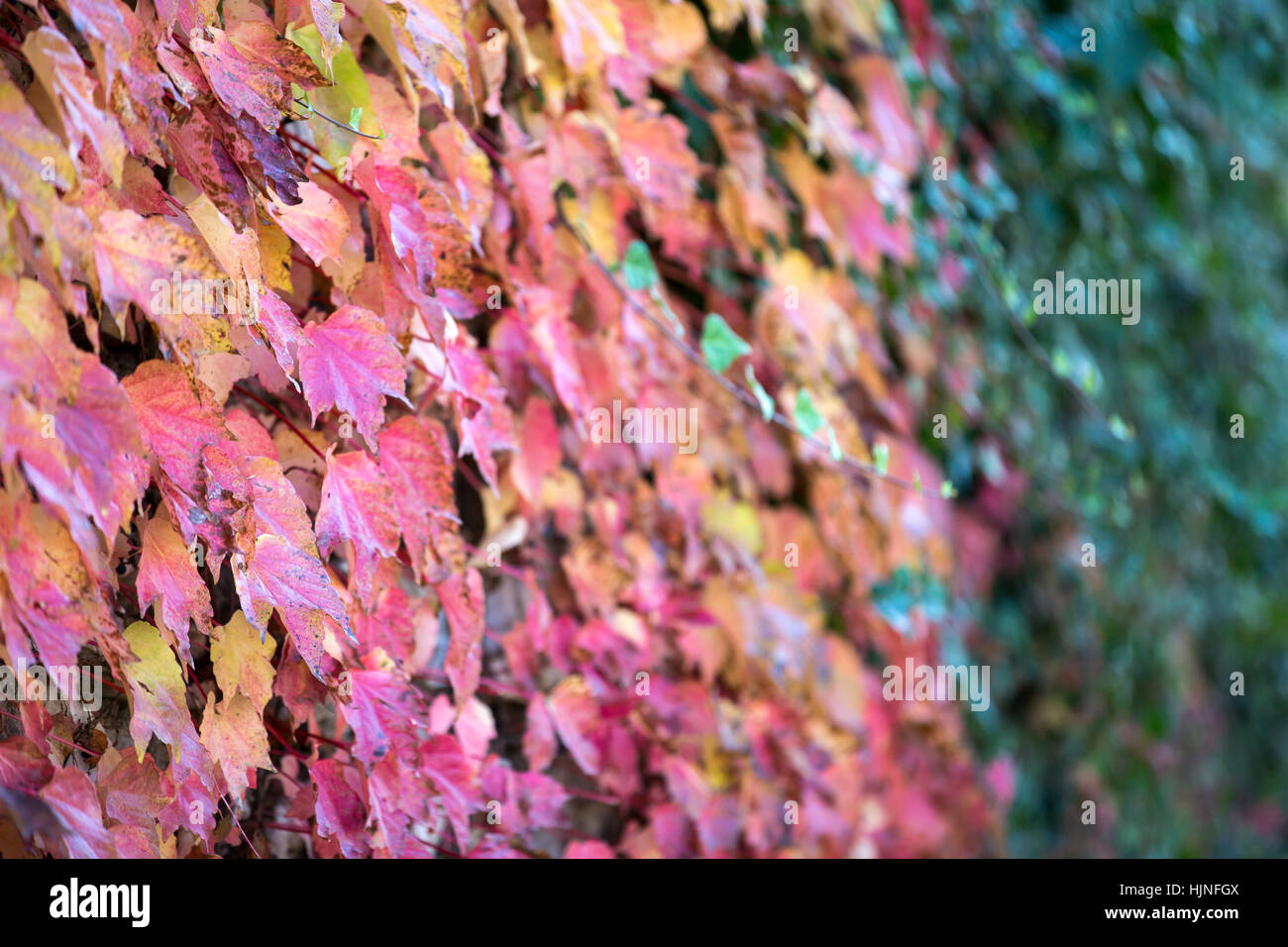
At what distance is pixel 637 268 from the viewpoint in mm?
1114

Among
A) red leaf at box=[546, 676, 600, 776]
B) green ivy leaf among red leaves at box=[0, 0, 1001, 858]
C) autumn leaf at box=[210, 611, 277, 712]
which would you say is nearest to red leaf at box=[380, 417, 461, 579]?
green ivy leaf among red leaves at box=[0, 0, 1001, 858]

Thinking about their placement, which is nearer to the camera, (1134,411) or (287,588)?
(287,588)

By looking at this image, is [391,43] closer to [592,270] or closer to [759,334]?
[592,270]

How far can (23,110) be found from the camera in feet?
1.56

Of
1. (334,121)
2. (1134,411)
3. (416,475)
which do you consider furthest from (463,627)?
(1134,411)

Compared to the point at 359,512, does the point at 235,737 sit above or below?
below

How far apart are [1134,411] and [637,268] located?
1582 millimetres

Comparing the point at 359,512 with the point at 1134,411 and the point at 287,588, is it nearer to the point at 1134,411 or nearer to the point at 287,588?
the point at 287,588

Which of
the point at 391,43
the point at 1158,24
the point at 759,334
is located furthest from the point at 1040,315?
the point at 391,43

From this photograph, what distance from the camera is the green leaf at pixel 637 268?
111cm

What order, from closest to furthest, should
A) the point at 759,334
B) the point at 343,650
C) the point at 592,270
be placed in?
the point at 343,650 → the point at 592,270 → the point at 759,334

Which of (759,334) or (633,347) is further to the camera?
(759,334)

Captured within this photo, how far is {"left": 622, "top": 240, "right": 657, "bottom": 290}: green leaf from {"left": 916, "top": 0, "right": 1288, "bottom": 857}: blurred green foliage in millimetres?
700

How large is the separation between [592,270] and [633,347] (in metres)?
0.11
